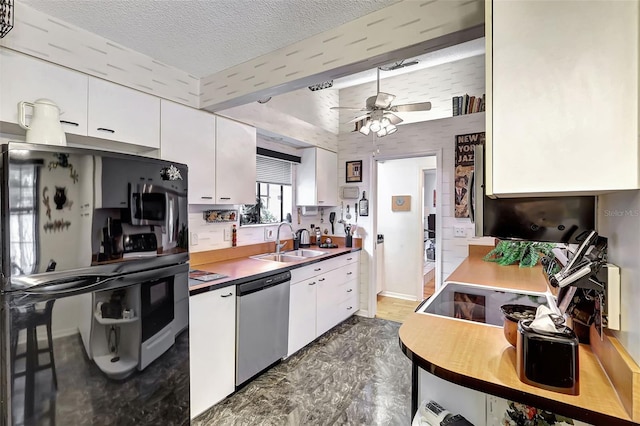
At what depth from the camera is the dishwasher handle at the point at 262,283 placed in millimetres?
2268

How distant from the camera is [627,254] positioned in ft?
2.84

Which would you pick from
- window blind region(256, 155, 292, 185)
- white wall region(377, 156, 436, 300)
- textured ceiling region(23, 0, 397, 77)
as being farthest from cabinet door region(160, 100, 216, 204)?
white wall region(377, 156, 436, 300)

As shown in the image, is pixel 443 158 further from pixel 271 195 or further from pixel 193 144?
pixel 193 144

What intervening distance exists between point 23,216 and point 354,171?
3.35 meters

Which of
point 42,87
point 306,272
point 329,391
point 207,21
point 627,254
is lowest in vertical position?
point 329,391

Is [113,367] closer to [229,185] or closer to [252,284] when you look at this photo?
[252,284]

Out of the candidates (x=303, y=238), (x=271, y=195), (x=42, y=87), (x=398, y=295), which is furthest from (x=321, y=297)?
(x=42, y=87)

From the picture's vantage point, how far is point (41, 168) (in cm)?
127

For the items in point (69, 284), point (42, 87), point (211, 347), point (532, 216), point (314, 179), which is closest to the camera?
point (532, 216)

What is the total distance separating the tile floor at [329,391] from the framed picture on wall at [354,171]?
2021 millimetres

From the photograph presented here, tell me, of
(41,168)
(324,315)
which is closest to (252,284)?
(324,315)

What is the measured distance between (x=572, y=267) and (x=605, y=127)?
454mm

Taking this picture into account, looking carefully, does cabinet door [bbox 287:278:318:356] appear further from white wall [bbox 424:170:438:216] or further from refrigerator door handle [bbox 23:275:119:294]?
white wall [bbox 424:170:438:216]

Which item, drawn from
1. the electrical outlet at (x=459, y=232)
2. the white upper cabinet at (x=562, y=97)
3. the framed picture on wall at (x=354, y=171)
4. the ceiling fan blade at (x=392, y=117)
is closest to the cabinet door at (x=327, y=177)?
the framed picture on wall at (x=354, y=171)
